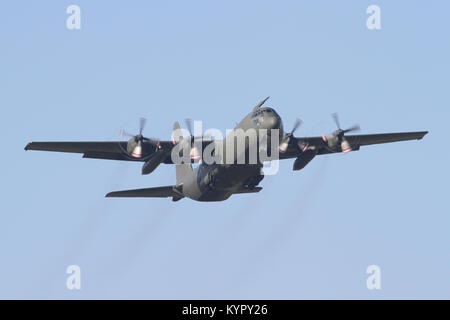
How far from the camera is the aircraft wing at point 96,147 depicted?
127 feet

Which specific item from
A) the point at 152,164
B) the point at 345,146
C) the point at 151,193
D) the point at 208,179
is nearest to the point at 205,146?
the point at 208,179

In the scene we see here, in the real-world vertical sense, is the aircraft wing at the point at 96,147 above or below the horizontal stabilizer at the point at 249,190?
Answer: above

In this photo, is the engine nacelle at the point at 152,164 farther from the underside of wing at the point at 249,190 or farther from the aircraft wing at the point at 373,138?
the aircraft wing at the point at 373,138

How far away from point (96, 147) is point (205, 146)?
5.94 m

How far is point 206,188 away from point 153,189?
4229 millimetres

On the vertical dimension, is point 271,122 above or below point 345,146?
above

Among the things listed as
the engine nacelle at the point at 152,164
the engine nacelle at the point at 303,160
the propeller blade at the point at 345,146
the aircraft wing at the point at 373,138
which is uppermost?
the aircraft wing at the point at 373,138

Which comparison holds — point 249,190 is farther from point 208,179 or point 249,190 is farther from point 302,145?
point 302,145

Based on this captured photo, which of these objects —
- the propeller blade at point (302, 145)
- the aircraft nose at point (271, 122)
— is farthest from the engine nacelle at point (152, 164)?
the propeller blade at point (302, 145)

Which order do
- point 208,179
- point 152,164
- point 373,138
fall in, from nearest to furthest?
point 152,164 < point 208,179 < point 373,138

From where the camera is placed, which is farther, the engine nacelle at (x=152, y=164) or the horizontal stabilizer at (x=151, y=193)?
the horizontal stabilizer at (x=151, y=193)

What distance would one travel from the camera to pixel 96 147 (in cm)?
4006
